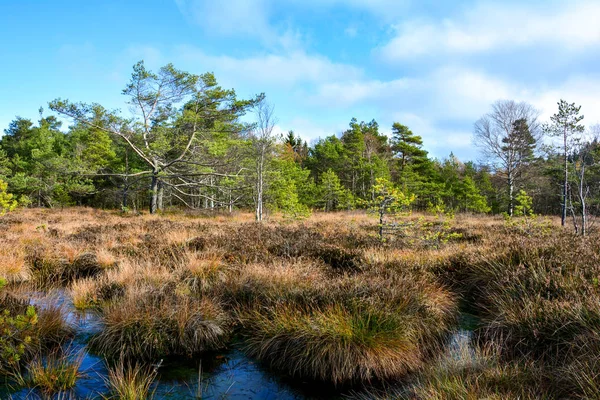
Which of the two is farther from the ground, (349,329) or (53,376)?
(349,329)

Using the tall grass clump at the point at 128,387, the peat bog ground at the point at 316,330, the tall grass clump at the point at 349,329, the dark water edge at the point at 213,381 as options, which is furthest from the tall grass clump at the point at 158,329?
the tall grass clump at the point at 128,387

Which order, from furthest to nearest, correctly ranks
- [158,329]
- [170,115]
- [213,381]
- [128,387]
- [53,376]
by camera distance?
1. [170,115]
2. [158,329]
3. [213,381]
4. [53,376]
5. [128,387]

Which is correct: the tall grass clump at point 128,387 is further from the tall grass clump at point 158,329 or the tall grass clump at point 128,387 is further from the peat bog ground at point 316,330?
the tall grass clump at point 158,329

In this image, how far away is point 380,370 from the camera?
3832 mm

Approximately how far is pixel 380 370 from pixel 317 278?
2.47 metres

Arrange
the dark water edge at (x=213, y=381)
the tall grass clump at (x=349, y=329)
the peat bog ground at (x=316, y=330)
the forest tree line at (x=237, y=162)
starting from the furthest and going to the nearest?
the forest tree line at (x=237, y=162) < the tall grass clump at (x=349, y=329) < the dark water edge at (x=213, y=381) < the peat bog ground at (x=316, y=330)

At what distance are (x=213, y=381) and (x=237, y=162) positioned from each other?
22.4 metres

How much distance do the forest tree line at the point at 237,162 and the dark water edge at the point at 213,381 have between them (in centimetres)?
661

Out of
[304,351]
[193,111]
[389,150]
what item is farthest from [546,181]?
[304,351]

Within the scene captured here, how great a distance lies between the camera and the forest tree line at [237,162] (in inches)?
784

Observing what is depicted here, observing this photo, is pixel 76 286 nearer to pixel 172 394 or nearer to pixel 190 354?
pixel 190 354

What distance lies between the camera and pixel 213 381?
385 centimetres

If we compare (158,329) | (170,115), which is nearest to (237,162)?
(170,115)

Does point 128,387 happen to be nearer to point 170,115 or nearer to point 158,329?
point 158,329
